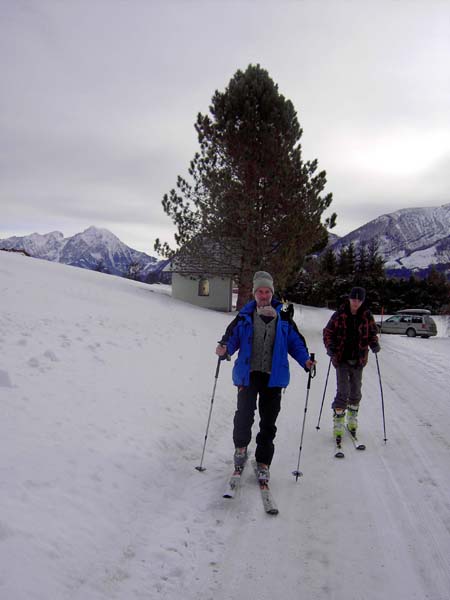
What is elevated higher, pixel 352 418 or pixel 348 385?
pixel 348 385

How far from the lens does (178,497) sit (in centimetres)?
414

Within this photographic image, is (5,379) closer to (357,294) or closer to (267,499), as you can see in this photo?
(267,499)

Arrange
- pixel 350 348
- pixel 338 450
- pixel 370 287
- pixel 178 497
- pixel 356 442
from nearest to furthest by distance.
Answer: pixel 178 497
pixel 338 450
pixel 356 442
pixel 350 348
pixel 370 287

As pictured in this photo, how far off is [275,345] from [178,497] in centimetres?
183

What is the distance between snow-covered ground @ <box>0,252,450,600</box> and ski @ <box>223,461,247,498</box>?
9 cm

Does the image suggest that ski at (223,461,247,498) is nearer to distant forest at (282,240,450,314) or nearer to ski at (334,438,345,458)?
ski at (334,438,345,458)

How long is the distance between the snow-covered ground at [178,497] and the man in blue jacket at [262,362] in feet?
1.58

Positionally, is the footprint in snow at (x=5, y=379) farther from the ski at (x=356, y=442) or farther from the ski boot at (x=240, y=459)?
the ski at (x=356, y=442)

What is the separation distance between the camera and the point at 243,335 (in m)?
4.47

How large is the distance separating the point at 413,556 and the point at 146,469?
2.70 m

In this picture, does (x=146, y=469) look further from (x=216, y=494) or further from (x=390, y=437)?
(x=390, y=437)

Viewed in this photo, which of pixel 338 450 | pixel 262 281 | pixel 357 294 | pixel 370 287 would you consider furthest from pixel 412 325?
pixel 262 281

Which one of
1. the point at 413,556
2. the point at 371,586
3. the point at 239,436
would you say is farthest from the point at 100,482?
the point at 413,556

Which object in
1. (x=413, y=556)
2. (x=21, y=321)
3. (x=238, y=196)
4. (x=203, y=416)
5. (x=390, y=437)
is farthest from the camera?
(x=238, y=196)
